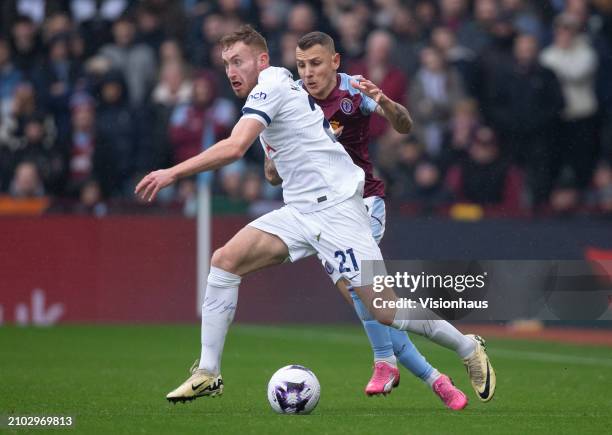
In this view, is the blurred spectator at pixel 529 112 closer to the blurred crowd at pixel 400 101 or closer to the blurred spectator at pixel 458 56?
the blurred crowd at pixel 400 101

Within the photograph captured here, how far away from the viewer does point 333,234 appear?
8203 mm

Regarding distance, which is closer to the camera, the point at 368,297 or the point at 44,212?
the point at 368,297

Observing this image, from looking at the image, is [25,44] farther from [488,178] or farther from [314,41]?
[314,41]

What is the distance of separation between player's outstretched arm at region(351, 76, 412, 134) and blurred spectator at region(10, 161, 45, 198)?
8086mm

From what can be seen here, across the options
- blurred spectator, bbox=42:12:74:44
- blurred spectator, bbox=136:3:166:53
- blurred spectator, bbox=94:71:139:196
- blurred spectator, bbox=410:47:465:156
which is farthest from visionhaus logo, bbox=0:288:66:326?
blurred spectator, bbox=410:47:465:156

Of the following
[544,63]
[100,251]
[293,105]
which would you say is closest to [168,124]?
[100,251]

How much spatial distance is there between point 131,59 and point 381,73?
3.45m

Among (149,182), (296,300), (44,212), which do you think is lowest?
(296,300)

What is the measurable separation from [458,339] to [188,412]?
5.68 ft

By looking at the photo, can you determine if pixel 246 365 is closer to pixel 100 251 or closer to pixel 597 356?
pixel 597 356

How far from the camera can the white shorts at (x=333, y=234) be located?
26.7ft

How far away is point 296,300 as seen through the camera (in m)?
16.3

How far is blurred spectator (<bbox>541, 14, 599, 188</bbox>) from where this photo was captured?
16.6m

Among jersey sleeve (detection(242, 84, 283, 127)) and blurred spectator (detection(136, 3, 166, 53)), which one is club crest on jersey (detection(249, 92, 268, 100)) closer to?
jersey sleeve (detection(242, 84, 283, 127))
